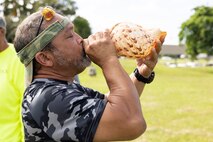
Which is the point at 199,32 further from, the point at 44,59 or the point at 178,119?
the point at 44,59

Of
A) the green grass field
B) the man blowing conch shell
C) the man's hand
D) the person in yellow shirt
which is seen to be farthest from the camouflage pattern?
the green grass field

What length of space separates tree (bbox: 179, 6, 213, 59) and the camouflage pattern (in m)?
51.1

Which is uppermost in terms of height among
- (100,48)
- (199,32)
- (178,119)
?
(100,48)

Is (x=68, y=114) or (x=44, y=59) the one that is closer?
(x=68, y=114)

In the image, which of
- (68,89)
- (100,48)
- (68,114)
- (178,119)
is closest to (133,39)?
(100,48)

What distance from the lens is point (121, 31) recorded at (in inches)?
98.4

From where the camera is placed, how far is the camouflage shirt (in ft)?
7.21

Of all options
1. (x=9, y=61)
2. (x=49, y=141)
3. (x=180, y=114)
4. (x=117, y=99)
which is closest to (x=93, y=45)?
(x=117, y=99)

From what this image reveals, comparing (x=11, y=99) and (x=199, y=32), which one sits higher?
(x=11, y=99)

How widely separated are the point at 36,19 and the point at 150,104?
1364cm

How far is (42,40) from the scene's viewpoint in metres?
2.39

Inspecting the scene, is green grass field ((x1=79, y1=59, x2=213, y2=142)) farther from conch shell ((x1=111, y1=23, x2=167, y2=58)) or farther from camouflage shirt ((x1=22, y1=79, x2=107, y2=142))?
camouflage shirt ((x1=22, y1=79, x2=107, y2=142))

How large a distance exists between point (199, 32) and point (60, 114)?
175 feet

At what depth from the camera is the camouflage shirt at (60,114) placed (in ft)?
7.21
